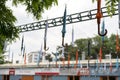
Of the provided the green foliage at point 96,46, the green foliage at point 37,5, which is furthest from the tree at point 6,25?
the green foliage at point 96,46

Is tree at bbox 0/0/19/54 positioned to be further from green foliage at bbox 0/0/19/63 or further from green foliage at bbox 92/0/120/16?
green foliage at bbox 92/0/120/16

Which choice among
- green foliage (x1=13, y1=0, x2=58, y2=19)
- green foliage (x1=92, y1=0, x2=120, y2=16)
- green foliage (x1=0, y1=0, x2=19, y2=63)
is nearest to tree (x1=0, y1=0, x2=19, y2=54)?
green foliage (x1=0, y1=0, x2=19, y2=63)

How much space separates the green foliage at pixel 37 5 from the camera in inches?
120

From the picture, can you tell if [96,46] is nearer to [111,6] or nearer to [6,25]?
[6,25]

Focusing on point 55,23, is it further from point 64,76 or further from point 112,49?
point 112,49

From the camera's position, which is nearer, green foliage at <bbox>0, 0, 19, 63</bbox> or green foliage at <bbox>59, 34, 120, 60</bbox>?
green foliage at <bbox>0, 0, 19, 63</bbox>

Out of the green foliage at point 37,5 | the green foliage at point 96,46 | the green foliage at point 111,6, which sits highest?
the green foliage at point 96,46

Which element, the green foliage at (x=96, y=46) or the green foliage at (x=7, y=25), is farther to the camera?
the green foliage at (x=96, y=46)

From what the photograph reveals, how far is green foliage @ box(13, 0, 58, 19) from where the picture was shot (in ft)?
9.98

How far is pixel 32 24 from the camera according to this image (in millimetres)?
19766

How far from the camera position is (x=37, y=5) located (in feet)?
10.2

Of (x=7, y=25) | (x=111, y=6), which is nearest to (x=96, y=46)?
(x=7, y=25)

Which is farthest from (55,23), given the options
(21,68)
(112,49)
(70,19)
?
(112,49)

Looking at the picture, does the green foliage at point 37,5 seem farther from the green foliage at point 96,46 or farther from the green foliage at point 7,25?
the green foliage at point 96,46
